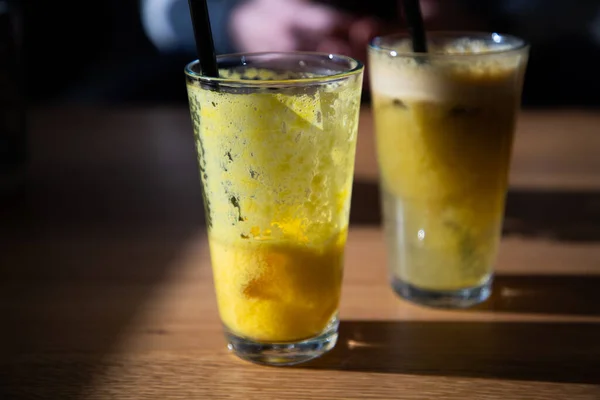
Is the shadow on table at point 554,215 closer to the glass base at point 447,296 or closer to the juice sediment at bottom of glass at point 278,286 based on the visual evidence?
the glass base at point 447,296

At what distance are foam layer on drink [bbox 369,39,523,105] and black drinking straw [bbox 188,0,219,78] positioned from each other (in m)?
0.19

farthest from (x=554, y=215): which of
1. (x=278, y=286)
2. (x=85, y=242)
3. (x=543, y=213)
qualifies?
(x=85, y=242)

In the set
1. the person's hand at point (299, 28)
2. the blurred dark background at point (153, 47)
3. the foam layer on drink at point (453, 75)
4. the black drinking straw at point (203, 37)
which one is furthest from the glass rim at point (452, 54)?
the blurred dark background at point (153, 47)

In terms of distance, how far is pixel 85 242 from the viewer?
0.82 meters

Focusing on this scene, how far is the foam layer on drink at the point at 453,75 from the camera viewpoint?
630 mm

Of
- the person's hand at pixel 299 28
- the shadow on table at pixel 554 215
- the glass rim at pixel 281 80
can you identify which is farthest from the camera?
the person's hand at pixel 299 28

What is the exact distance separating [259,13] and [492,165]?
4.47 feet

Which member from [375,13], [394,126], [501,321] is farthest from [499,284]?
[375,13]

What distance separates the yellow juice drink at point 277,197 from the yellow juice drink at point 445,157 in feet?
0.34

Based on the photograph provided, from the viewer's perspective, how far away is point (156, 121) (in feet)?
4.32

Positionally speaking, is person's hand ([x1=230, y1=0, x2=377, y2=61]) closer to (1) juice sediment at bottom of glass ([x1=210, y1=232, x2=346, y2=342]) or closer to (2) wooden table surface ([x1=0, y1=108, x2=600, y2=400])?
(2) wooden table surface ([x1=0, y1=108, x2=600, y2=400])

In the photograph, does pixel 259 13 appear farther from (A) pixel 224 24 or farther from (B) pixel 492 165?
(B) pixel 492 165

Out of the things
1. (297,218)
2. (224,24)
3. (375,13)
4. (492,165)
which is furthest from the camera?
(224,24)

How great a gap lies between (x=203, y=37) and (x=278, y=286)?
213mm
